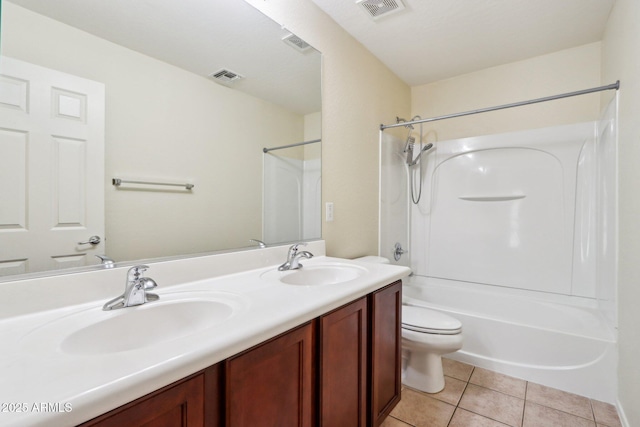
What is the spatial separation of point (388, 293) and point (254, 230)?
0.72 m

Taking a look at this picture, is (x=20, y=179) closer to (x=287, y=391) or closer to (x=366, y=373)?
(x=287, y=391)

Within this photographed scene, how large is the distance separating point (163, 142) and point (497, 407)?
2.13 m

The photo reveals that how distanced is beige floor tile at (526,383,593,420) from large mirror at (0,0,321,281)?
1743mm

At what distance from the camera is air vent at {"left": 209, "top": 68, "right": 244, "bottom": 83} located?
1.31 m

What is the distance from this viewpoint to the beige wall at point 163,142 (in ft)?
2.95

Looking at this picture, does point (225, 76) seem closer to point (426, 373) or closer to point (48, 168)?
point (48, 168)

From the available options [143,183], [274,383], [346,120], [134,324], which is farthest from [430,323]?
[143,183]

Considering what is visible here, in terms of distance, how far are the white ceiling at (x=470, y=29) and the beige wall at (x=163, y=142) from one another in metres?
1.09

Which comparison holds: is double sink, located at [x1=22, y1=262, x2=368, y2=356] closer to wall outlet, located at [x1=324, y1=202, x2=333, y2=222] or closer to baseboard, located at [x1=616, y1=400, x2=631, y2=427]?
wall outlet, located at [x1=324, y1=202, x2=333, y2=222]

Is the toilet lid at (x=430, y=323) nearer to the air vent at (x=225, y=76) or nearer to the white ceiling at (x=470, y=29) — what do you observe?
the air vent at (x=225, y=76)

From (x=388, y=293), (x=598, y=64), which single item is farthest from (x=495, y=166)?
(x=388, y=293)

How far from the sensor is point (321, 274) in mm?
1555

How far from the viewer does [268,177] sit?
1572mm

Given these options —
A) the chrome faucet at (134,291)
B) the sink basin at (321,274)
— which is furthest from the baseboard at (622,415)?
the chrome faucet at (134,291)
